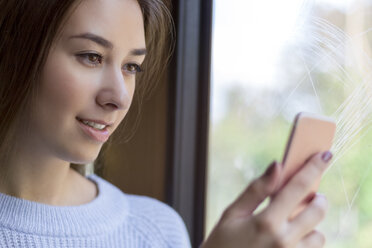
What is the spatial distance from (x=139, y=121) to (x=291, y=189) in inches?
35.4

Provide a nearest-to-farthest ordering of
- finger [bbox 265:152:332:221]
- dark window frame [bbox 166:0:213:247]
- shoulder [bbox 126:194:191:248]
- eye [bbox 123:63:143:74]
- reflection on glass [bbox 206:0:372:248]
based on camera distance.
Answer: finger [bbox 265:152:332:221] < reflection on glass [bbox 206:0:372:248] < eye [bbox 123:63:143:74] < shoulder [bbox 126:194:191:248] < dark window frame [bbox 166:0:213:247]

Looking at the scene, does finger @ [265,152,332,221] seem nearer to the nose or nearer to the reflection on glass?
the reflection on glass

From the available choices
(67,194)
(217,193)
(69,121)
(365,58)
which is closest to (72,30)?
(69,121)

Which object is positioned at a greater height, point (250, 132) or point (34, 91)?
point (34, 91)

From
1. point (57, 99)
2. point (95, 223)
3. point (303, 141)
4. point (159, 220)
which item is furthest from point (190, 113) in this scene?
point (303, 141)

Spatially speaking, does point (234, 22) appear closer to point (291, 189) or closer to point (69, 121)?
point (69, 121)

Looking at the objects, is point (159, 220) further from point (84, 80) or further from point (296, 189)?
point (296, 189)

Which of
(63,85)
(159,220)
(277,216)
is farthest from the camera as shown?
(159,220)

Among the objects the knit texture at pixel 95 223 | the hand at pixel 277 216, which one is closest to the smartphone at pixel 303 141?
the hand at pixel 277 216

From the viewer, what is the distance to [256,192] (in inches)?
23.9

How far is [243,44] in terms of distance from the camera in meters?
1.17

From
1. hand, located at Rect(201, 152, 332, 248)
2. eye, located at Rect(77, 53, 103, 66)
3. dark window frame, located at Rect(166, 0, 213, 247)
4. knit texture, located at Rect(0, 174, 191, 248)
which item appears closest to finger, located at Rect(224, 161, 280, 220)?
hand, located at Rect(201, 152, 332, 248)

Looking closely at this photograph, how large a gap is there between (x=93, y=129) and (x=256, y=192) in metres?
0.42

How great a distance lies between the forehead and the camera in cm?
88
